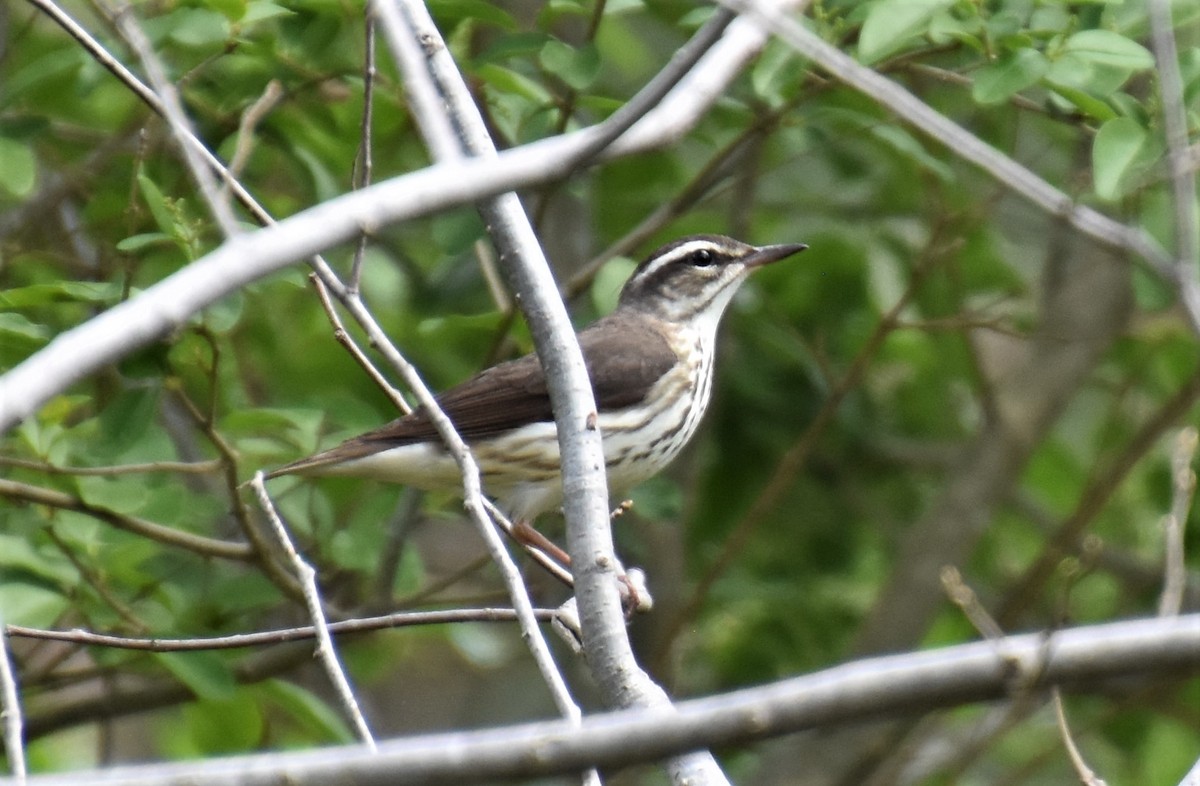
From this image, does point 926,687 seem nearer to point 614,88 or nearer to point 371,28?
point 371,28

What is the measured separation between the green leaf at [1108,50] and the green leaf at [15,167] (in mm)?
3363

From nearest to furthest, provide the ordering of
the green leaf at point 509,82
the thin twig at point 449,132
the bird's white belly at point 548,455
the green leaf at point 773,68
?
1. the thin twig at point 449,132
2. the green leaf at point 773,68
3. the green leaf at point 509,82
4. the bird's white belly at point 548,455

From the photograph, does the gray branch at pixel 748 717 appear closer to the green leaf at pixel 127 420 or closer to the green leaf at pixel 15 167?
the green leaf at pixel 127 420

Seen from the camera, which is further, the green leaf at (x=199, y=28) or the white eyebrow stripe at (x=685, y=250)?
the white eyebrow stripe at (x=685, y=250)

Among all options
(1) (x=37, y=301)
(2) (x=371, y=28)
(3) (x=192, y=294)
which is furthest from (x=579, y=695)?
(3) (x=192, y=294)

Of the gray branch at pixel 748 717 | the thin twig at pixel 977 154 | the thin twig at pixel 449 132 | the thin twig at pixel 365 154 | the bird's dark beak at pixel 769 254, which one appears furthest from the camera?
the bird's dark beak at pixel 769 254

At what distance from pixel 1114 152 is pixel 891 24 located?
76 cm

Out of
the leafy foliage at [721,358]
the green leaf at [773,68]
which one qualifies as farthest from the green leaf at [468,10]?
the green leaf at [773,68]

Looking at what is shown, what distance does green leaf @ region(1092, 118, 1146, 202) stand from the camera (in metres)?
4.52

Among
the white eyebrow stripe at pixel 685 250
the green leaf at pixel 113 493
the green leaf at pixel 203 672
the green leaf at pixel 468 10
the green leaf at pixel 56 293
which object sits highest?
the green leaf at pixel 468 10

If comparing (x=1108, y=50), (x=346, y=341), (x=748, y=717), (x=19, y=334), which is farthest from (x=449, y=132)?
(x=1108, y=50)

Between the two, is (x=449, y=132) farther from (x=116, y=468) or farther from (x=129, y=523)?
(x=129, y=523)

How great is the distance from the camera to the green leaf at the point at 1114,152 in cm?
452

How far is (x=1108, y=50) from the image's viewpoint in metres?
4.68
